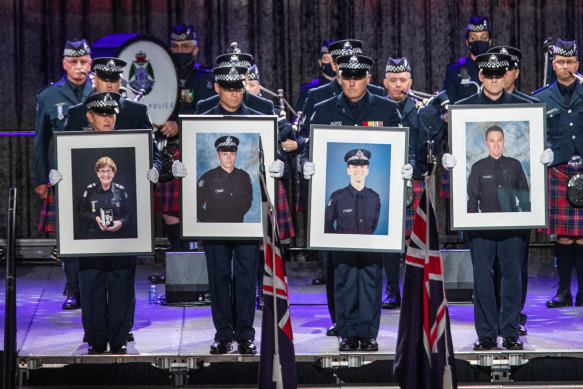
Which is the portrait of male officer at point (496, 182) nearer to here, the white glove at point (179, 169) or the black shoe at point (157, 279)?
the white glove at point (179, 169)

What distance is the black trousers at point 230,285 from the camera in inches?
249

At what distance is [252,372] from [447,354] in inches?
69.7

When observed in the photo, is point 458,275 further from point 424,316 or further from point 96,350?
point 96,350

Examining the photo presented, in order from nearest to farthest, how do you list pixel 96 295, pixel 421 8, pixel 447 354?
pixel 447 354 → pixel 96 295 → pixel 421 8

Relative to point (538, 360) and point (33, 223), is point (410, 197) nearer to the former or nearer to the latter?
point (538, 360)

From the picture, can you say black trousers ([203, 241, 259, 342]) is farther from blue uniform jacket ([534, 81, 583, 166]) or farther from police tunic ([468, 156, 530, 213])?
blue uniform jacket ([534, 81, 583, 166])

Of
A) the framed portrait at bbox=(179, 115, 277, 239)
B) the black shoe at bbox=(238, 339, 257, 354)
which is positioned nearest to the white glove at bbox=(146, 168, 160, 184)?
the framed portrait at bbox=(179, 115, 277, 239)

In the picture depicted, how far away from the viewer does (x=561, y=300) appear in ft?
25.3

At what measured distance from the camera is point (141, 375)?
664 centimetres

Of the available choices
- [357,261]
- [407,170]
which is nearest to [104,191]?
[357,261]

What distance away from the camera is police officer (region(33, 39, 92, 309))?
768cm

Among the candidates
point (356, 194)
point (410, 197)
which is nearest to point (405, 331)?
point (356, 194)

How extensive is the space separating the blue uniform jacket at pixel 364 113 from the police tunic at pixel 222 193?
42 cm

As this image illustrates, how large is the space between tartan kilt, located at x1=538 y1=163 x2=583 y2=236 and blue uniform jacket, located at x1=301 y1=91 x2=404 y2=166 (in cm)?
174
